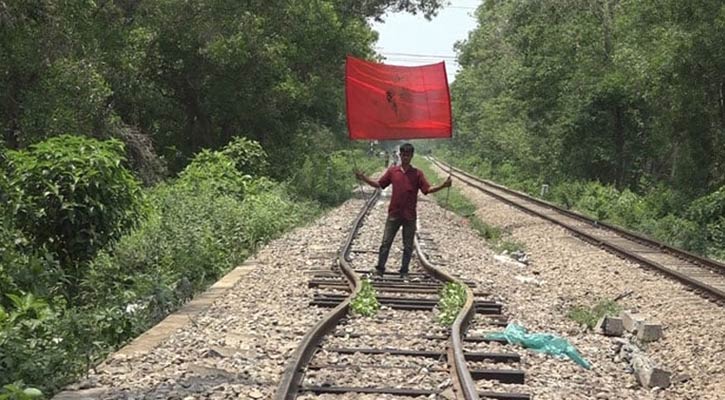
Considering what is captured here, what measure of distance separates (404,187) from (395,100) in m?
1.49

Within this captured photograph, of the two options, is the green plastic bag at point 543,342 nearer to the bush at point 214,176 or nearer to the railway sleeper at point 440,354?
the railway sleeper at point 440,354

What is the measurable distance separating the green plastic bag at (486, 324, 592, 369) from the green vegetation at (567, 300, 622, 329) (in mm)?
1772

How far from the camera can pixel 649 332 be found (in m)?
9.13

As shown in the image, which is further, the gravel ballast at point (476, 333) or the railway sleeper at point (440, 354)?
the railway sleeper at point (440, 354)

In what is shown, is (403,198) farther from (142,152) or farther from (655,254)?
(142,152)

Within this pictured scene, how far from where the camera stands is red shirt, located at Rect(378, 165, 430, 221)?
36.7 feet

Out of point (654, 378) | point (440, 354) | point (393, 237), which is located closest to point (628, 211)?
point (393, 237)

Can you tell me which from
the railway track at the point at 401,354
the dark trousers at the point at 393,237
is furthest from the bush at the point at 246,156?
the railway track at the point at 401,354

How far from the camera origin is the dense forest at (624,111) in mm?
19578

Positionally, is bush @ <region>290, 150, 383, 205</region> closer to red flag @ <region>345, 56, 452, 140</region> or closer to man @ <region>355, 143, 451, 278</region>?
red flag @ <region>345, 56, 452, 140</region>

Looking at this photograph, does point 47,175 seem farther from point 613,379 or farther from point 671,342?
point 671,342

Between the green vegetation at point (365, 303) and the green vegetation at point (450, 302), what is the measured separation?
29.2 inches

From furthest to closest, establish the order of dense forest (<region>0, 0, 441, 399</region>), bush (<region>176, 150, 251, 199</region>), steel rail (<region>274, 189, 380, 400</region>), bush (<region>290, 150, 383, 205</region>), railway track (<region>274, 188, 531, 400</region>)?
1. bush (<region>290, 150, 383, 205</region>)
2. bush (<region>176, 150, 251, 199</region>)
3. dense forest (<region>0, 0, 441, 399</region>)
4. railway track (<region>274, 188, 531, 400</region>)
5. steel rail (<region>274, 189, 380, 400</region>)

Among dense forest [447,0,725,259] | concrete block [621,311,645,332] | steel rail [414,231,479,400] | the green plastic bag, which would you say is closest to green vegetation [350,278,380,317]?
steel rail [414,231,479,400]
